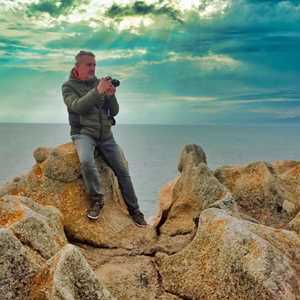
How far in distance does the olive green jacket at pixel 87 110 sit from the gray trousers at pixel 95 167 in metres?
0.27

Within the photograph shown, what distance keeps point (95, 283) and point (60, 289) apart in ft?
2.36

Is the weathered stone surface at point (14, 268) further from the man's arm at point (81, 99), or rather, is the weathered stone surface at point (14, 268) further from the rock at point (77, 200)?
the man's arm at point (81, 99)

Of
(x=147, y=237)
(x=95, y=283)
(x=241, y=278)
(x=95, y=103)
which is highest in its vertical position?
(x=95, y=103)

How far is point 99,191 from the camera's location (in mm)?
12898

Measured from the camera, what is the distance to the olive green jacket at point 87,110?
13883 millimetres

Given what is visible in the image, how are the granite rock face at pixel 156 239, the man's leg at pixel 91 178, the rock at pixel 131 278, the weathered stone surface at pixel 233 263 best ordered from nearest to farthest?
the granite rock face at pixel 156 239 → the weathered stone surface at pixel 233 263 → the rock at pixel 131 278 → the man's leg at pixel 91 178

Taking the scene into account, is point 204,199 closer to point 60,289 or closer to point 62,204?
point 62,204

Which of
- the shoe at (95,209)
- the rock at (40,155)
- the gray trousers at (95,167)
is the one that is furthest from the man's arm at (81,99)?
the shoe at (95,209)

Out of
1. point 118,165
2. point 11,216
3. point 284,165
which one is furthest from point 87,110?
point 284,165

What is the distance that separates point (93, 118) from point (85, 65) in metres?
1.53

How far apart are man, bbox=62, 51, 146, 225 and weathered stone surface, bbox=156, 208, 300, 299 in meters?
4.22

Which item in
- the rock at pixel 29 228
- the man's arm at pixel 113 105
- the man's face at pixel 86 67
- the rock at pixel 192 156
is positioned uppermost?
the man's face at pixel 86 67

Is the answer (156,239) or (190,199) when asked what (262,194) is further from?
(156,239)

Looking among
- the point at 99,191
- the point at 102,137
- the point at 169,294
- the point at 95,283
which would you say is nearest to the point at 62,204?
the point at 99,191
